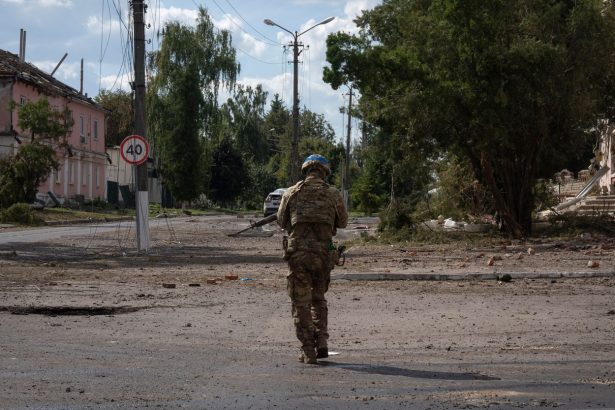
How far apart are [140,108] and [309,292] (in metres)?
15.8

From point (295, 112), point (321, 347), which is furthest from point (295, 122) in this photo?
point (321, 347)

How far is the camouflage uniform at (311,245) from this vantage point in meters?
9.35

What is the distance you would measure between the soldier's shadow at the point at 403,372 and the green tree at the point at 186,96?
67.5m

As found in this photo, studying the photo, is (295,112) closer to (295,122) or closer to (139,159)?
(295,122)

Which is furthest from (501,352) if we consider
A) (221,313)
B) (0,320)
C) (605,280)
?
(605,280)

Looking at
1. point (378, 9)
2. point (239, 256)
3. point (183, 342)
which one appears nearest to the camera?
point (183, 342)

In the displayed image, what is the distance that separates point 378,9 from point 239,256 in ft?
39.7

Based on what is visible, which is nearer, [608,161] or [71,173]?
[608,161]

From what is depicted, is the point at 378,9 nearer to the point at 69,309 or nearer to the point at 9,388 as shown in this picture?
the point at 69,309

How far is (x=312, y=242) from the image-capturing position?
952cm

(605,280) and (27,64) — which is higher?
(27,64)

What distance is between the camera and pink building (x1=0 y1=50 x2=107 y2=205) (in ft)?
192

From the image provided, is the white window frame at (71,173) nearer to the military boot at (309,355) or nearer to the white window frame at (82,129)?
the white window frame at (82,129)

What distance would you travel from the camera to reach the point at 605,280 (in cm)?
1744
